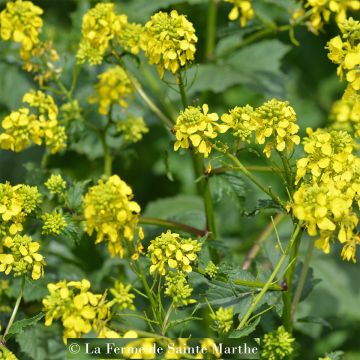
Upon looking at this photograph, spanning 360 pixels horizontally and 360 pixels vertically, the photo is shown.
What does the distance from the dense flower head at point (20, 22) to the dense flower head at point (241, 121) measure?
1275 millimetres

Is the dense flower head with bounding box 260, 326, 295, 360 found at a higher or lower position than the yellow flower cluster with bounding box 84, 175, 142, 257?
lower

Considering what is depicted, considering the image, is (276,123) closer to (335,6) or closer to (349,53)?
(349,53)

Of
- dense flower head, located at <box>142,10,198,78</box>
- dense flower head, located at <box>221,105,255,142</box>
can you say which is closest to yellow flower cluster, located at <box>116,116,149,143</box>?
dense flower head, located at <box>142,10,198,78</box>

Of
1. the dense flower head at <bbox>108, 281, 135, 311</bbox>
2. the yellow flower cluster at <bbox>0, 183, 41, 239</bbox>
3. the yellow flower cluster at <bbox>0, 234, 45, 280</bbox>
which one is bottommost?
the dense flower head at <bbox>108, 281, 135, 311</bbox>

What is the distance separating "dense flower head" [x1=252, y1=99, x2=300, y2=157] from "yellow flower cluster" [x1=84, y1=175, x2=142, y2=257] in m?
0.67

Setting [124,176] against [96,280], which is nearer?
[96,280]

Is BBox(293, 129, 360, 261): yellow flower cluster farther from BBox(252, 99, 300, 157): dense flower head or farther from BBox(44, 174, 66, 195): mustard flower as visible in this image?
BBox(44, 174, 66, 195): mustard flower

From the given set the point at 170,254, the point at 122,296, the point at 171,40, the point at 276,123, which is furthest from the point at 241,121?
the point at 122,296

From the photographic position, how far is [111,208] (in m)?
2.62

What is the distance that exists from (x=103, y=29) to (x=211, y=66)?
1.43m

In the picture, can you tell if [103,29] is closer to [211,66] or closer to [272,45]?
[211,66]

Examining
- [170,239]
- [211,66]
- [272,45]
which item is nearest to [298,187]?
[170,239]

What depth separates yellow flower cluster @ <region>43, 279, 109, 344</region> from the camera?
259cm

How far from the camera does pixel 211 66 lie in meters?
4.87
